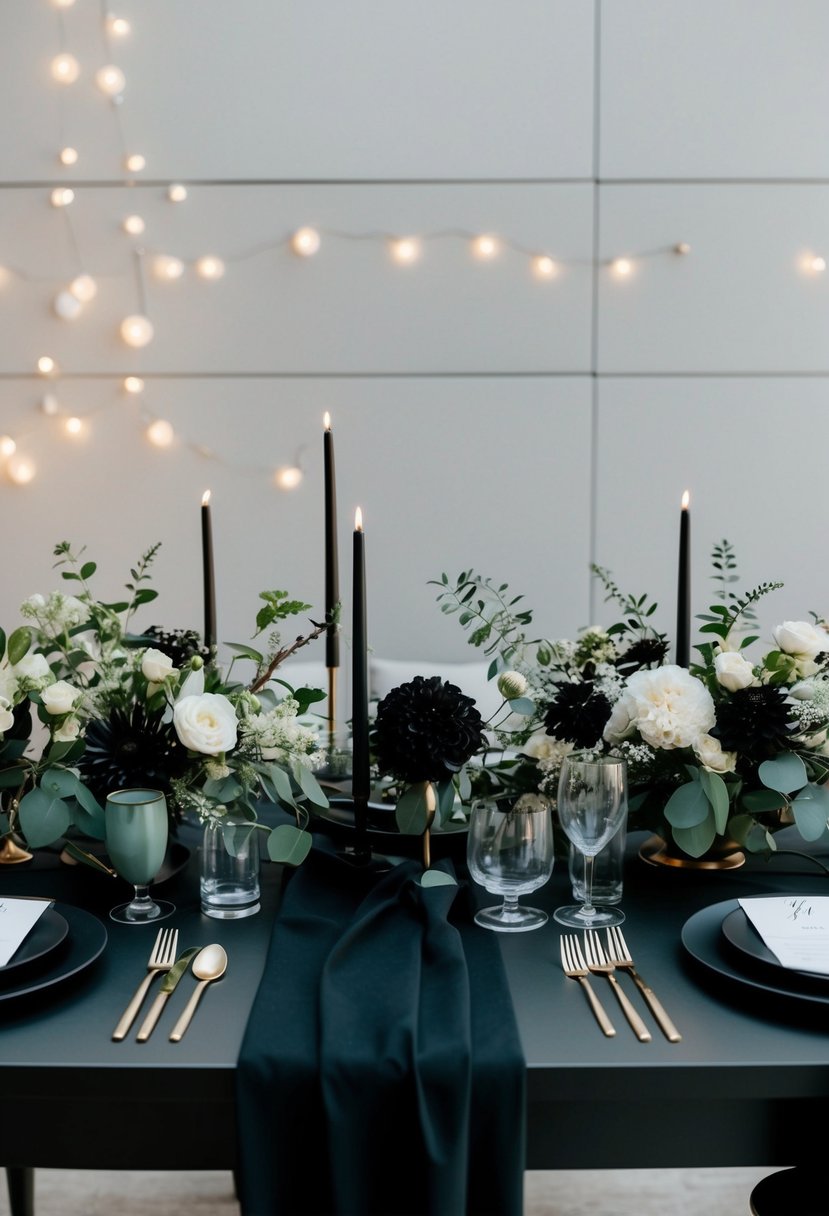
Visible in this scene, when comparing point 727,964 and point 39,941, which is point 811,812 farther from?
point 39,941

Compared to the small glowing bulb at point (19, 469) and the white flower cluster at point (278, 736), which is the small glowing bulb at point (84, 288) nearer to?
the small glowing bulb at point (19, 469)

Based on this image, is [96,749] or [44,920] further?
[96,749]

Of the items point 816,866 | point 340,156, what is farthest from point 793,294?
point 816,866

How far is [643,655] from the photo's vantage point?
131cm

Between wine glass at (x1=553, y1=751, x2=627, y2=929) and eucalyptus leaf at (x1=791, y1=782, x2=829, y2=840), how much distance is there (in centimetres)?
22

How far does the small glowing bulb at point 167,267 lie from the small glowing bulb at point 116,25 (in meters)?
0.53

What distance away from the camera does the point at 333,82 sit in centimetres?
255

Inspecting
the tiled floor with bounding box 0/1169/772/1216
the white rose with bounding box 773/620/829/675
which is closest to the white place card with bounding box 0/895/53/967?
the white rose with bounding box 773/620/829/675

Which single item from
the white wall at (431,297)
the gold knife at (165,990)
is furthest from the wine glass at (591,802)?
the white wall at (431,297)

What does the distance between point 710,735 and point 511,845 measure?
0.30 m

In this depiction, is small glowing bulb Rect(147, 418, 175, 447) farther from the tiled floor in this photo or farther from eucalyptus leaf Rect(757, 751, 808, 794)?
eucalyptus leaf Rect(757, 751, 808, 794)

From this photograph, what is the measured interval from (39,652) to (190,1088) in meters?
0.64

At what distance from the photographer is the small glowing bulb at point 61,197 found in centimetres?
257

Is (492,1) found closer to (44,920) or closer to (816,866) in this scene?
(816,866)
